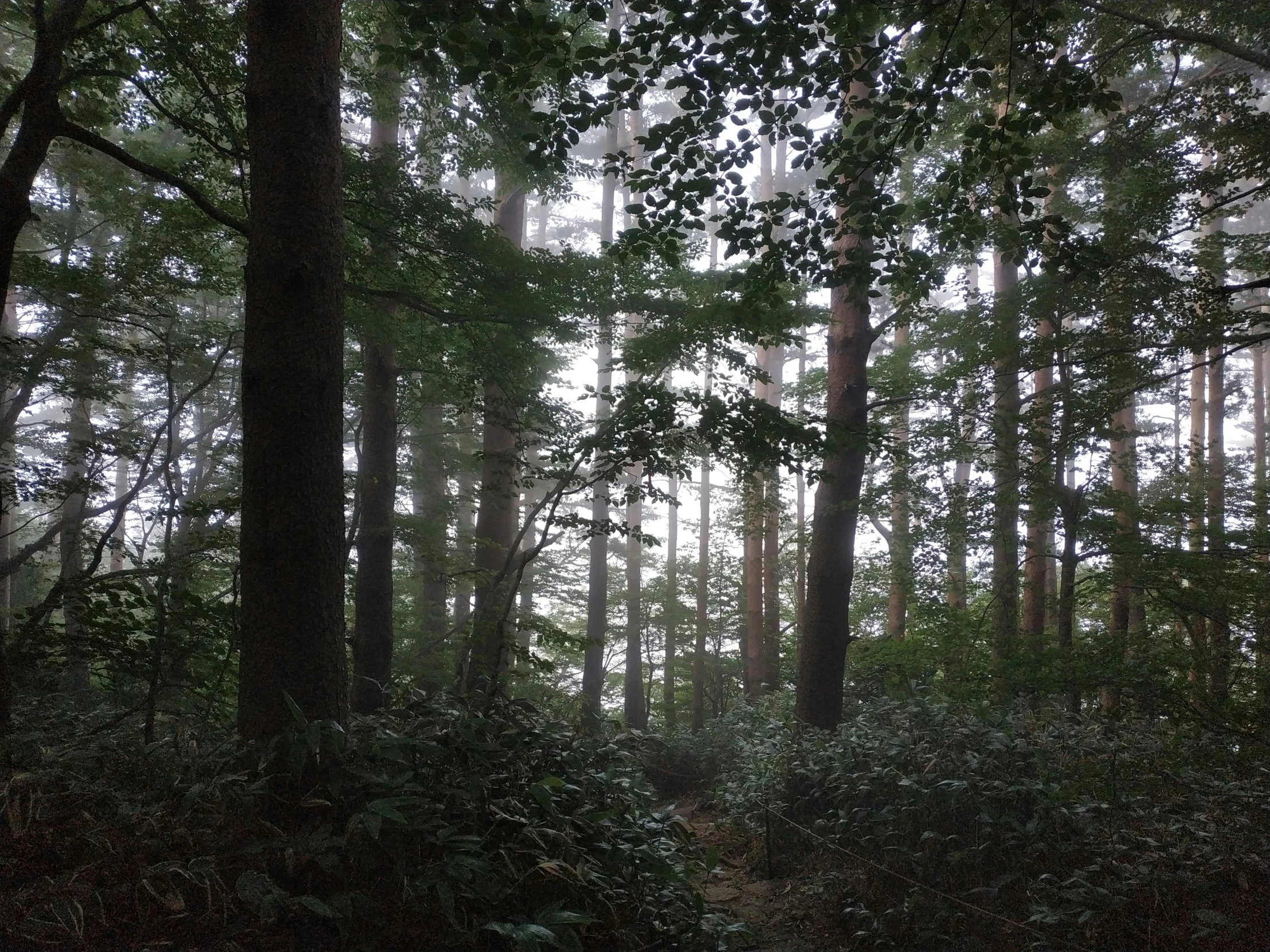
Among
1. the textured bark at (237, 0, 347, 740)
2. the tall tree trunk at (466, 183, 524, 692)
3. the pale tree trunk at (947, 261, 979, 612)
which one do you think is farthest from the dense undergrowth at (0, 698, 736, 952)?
the pale tree trunk at (947, 261, 979, 612)

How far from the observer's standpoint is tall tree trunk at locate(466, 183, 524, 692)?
626cm

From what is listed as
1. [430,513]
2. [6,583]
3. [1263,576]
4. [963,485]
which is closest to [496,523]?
[430,513]

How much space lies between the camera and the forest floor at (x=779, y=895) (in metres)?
5.21

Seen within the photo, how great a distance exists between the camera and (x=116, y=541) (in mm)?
6078

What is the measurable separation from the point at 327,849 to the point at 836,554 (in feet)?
22.1

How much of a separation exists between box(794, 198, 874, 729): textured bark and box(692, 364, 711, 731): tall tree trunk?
298 inches

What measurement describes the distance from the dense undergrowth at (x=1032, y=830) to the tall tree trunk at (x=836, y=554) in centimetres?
105

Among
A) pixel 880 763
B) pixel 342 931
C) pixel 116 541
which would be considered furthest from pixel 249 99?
pixel 880 763

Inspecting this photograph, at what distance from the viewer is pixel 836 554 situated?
8555 millimetres

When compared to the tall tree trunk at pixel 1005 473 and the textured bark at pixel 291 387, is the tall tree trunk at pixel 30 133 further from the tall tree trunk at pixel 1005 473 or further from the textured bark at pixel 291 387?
the tall tree trunk at pixel 1005 473

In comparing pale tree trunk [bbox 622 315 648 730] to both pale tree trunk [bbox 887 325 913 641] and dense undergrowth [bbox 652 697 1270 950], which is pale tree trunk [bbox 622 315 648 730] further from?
dense undergrowth [bbox 652 697 1270 950]

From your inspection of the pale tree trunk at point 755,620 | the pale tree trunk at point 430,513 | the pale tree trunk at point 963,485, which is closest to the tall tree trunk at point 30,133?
the pale tree trunk at point 430,513

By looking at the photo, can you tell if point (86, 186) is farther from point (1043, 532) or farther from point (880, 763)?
point (1043, 532)

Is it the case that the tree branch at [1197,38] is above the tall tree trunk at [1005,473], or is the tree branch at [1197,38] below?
above
